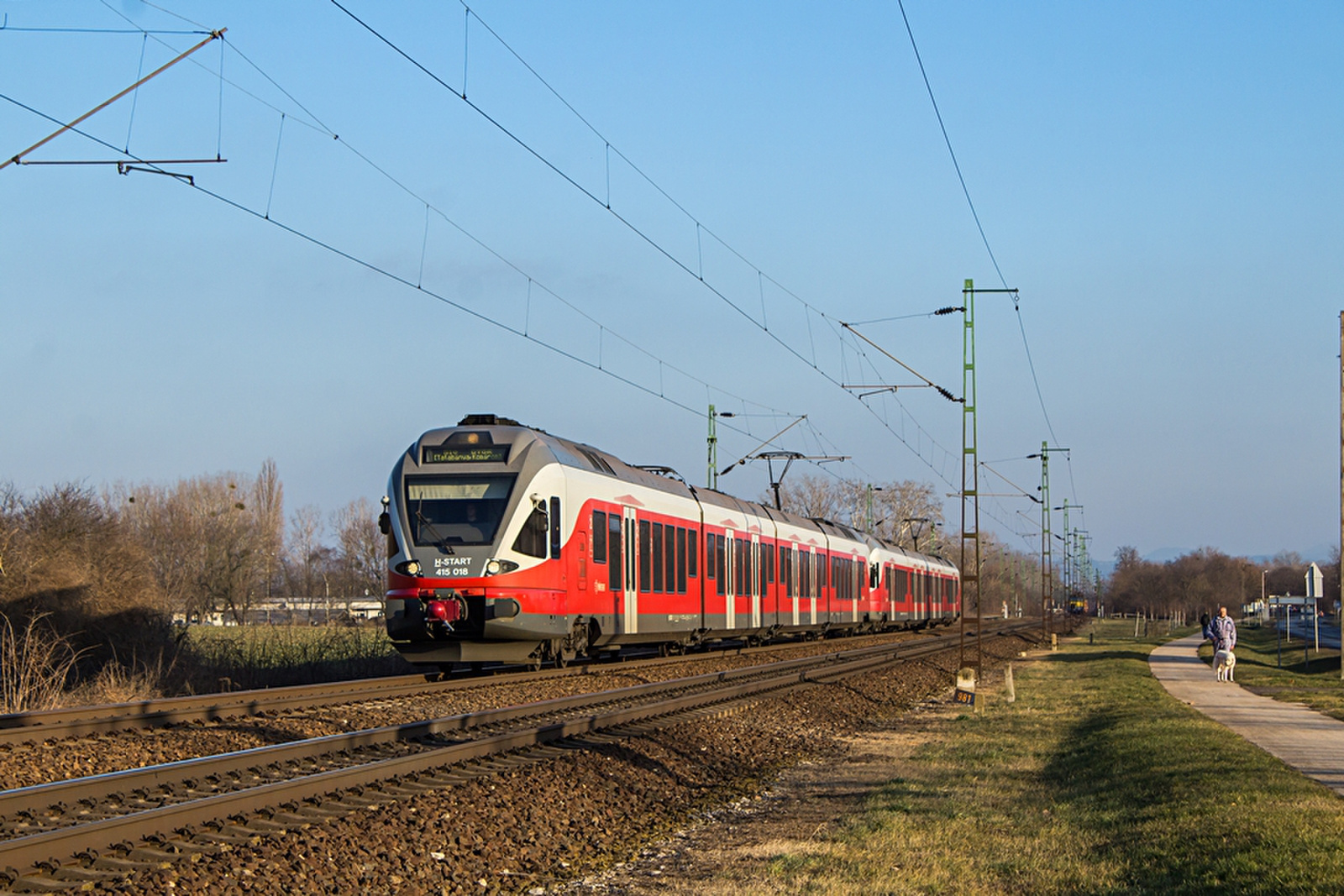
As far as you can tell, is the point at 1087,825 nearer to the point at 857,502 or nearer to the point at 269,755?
the point at 269,755

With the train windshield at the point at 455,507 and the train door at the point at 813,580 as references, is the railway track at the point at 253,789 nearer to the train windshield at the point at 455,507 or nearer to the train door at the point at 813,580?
the train windshield at the point at 455,507

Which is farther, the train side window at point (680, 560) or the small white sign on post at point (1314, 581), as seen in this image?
the small white sign on post at point (1314, 581)

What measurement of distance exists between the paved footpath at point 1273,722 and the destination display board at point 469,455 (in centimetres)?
1110

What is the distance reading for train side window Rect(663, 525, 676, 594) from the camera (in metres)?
26.7

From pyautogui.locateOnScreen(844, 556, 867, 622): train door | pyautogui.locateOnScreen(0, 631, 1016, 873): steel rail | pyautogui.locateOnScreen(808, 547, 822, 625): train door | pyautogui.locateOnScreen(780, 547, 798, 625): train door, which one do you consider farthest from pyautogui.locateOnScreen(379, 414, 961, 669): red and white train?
pyautogui.locateOnScreen(844, 556, 867, 622): train door

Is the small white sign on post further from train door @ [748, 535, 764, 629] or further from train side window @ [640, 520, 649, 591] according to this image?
train side window @ [640, 520, 649, 591]

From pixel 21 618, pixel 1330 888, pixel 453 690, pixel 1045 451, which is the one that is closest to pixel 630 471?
pixel 453 690

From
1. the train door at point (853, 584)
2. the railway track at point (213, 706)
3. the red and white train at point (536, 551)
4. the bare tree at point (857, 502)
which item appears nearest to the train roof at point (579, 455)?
the red and white train at point (536, 551)

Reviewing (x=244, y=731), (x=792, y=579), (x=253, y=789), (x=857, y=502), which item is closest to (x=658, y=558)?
(x=792, y=579)

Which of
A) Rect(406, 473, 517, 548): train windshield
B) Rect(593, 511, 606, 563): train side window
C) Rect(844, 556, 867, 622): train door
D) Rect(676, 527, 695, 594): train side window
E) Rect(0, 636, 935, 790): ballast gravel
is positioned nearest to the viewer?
Rect(0, 636, 935, 790): ballast gravel

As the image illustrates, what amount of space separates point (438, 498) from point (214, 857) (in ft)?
42.3

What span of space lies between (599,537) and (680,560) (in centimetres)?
519

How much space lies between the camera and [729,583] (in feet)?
103

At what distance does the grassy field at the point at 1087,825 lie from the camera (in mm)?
7926
